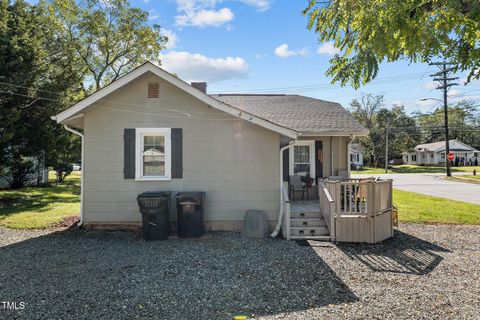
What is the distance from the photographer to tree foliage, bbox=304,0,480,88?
3.68 metres

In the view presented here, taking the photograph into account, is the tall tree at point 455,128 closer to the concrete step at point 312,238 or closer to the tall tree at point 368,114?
the tall tree at point 368,114

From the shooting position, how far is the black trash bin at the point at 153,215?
7.30 meters

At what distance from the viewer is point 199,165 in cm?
814

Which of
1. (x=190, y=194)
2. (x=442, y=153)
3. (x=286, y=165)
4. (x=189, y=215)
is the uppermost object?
(x=442, y=153)

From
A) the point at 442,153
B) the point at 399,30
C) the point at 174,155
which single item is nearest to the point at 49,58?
the point at 174,155

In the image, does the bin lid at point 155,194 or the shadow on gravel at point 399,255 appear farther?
the bin lid at point 155,194

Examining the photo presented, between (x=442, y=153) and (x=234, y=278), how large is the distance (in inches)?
2315

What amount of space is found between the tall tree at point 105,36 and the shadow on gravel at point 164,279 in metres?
18.0

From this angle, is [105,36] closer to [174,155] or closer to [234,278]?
[174,155]

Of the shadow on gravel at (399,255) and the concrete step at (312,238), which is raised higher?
the concrete step at (312,238)

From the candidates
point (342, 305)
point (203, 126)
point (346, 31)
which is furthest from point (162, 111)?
point (342, 305)

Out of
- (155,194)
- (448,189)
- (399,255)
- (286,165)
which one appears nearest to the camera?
(399,255)

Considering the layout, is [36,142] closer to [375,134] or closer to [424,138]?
[375,134]

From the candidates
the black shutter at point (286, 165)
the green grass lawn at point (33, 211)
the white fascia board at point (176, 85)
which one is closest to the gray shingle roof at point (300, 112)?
the black shutter at point (286, 165)
